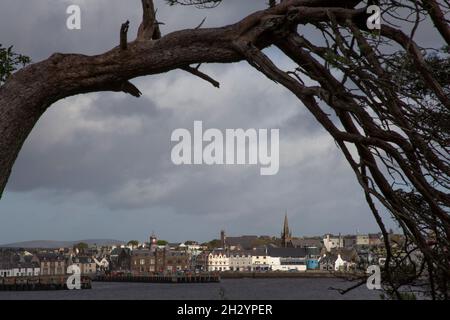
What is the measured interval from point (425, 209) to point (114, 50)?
2.89 m

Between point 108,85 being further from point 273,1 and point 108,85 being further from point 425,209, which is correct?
point 425,209

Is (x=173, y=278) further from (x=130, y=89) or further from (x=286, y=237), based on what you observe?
(x=130, y=89)

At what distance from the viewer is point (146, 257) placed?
171000 mm

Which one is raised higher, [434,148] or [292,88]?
[292,88]

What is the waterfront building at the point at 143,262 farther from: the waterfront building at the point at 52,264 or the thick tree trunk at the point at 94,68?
the thick tree trunk at the point at 94,68

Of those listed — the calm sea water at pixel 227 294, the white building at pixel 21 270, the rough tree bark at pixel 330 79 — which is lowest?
the calm sea water at pixel 227 294

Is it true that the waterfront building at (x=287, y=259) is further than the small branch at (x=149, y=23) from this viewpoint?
Yes

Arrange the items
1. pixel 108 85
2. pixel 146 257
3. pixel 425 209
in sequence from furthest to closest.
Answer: pixel 146 257 < pixel 108 85 < pixel 425 209

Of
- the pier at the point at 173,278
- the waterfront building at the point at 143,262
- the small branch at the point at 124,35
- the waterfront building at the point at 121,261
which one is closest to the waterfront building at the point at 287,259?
the pier at the point at 173,278

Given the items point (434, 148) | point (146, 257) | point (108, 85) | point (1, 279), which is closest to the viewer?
point (434, 148)

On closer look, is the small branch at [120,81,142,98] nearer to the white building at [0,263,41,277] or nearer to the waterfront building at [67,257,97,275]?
the white building at [0,263,41,277]

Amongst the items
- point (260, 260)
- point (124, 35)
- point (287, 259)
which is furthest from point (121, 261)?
point (124, 35)

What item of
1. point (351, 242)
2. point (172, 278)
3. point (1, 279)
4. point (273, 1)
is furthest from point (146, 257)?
point (273, 1)

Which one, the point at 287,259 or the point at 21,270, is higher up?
the point at 287,259
